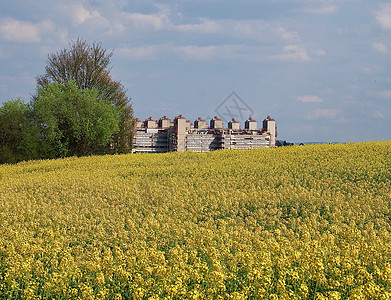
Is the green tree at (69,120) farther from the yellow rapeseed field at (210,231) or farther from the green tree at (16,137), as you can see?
the yellow rapeseed field at (210,231)

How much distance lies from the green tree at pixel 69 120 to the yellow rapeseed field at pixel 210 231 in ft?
39.4

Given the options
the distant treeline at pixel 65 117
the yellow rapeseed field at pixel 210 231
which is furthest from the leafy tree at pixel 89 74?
the yellow rapeseed field at pixel 210 231

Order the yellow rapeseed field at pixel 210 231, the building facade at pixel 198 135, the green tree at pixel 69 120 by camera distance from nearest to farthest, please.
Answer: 1. the yellow rapeseed field at pixel 210 231
2. the green tree at pixel 69 120
3. the building facade at pixel 198 135

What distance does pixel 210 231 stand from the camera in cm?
930

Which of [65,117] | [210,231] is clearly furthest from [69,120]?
[210,231]

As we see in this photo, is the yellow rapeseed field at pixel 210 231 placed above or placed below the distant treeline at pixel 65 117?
below

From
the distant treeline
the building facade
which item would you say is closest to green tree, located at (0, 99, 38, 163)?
the distant treeline

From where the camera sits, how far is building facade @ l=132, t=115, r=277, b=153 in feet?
205

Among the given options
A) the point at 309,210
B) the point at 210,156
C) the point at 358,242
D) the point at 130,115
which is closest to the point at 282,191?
the point at 309,210

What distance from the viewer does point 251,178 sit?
17938 millimetres

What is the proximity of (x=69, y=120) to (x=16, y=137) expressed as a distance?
16.2 feet

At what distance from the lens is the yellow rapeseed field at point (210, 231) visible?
22.5 feet

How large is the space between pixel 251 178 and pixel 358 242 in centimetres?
902

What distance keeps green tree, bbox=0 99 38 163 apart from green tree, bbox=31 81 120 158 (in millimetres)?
1211
